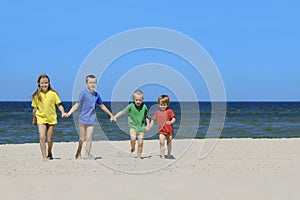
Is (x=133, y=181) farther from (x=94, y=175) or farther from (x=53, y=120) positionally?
(x=53, y=120)

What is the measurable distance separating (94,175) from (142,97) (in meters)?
2.75

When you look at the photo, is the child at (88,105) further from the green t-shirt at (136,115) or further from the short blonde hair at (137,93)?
the short blonde hair at (137,93)

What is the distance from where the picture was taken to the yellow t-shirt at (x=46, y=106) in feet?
32.0

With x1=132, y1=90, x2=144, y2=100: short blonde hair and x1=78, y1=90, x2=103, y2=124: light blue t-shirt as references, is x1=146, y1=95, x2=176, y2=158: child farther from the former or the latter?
x1=78, y1=90, x2=103, y2=124: light blue t-shirt

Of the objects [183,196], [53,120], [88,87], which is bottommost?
[183,196]

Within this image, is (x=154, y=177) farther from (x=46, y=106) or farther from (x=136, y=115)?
(x=46, y=106)

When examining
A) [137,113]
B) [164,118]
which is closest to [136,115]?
[137,113]

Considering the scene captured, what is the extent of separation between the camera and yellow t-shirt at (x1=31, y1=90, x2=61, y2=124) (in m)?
9.75

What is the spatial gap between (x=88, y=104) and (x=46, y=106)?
35.5 inches

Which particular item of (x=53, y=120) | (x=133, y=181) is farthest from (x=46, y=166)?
(x=133, y=181)

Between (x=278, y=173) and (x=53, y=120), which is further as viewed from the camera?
(x=53, y=120)

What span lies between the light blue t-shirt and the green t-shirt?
72 centimetres

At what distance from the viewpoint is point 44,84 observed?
9.74 meters

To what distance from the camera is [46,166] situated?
9.11 metres
